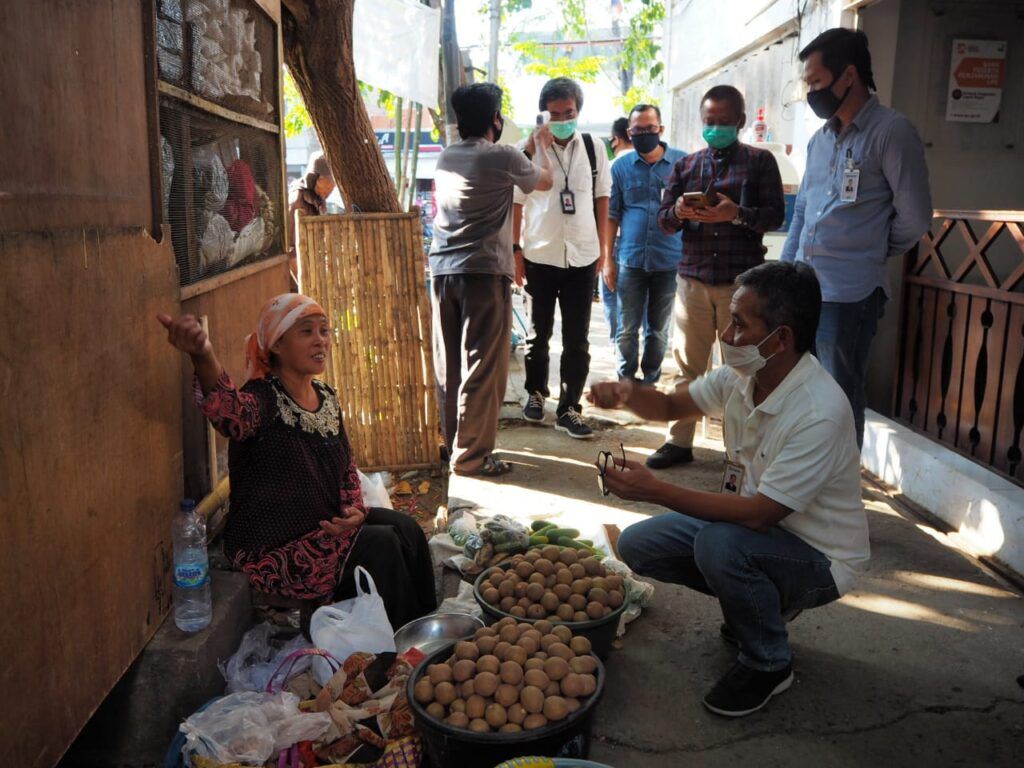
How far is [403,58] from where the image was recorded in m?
6.31

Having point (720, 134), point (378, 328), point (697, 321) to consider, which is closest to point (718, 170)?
point (720, 134)

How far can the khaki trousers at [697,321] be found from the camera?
16.9 ft

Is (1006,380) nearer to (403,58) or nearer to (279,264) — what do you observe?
(279,264)

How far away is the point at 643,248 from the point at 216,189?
3423mm

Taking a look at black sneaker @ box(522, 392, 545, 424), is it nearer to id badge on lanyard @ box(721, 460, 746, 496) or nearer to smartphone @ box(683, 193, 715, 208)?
smartphone @ box(683, 193, 715, 208)

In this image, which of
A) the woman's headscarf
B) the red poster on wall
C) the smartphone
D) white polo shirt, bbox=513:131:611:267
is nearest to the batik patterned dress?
the woman's headscarf

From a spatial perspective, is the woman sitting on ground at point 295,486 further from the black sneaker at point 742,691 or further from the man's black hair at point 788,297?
the man's black hair at point 788,297

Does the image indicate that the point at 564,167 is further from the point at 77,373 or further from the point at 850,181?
the point at 77,373

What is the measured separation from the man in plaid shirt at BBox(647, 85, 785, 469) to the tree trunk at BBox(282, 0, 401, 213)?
202 cm

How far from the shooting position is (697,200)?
4898 millimetres

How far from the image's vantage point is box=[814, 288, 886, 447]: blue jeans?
4.22 m

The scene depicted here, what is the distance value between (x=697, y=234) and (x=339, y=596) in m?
3.16

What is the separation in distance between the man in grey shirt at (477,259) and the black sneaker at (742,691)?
2528 mm

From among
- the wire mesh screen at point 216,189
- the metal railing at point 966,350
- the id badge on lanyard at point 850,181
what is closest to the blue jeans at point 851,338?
the id badge on lanyard at point 850,181
